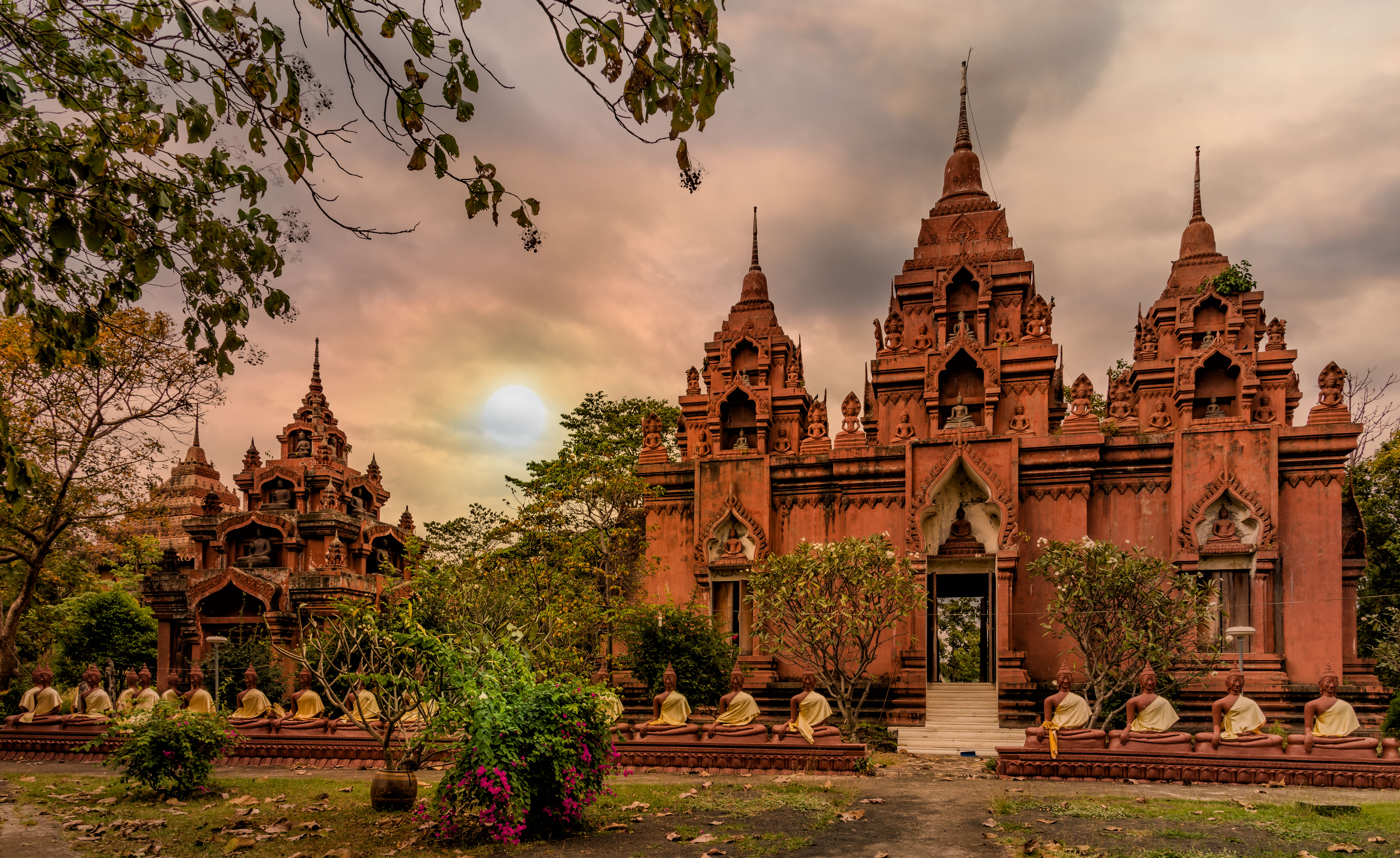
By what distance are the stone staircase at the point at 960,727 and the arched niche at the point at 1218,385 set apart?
8.05 metres

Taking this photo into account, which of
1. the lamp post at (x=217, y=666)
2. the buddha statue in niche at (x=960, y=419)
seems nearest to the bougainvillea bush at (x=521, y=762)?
the lamp post at (x=217, y=666)

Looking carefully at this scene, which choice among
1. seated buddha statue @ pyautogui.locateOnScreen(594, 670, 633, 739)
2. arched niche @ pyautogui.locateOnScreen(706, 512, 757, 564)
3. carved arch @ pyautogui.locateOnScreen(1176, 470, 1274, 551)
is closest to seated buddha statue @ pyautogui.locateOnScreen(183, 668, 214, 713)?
seated buddha statue @ pyautogui.locateOnScreen(594, 670, 633, 739)

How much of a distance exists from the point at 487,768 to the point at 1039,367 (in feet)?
57.0

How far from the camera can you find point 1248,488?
20219 millimetres

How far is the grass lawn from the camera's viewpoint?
9.07 m

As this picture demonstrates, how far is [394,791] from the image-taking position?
10.9 metres

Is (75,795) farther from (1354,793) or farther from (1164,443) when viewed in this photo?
(1164,443)

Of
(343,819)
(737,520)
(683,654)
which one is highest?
(737,520)

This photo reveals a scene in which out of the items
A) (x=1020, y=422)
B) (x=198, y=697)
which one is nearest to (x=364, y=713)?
(x=198, y=697)

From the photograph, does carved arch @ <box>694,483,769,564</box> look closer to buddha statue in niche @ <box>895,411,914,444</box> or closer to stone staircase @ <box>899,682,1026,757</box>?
buddha statue in niche @ <box>895,411,914,444</box>

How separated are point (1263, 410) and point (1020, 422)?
5506 mm

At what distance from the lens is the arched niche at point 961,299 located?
24.1 m

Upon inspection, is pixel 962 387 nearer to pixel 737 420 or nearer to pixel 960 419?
pixel 960 419

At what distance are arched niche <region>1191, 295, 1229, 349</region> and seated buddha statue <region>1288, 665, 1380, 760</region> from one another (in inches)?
465
